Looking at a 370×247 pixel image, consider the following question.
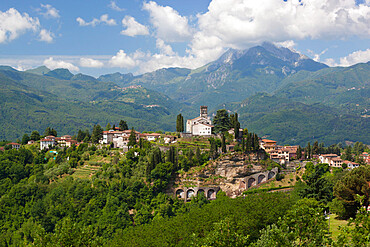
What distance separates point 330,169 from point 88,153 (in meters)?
67.1

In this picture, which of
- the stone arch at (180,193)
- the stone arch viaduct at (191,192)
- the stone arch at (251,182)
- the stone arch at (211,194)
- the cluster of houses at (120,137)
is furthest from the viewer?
the cluster of houses at (120,137)

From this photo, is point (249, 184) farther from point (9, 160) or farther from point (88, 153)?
point (9, 160)

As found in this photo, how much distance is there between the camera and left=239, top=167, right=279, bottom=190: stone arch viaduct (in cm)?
→ 7969

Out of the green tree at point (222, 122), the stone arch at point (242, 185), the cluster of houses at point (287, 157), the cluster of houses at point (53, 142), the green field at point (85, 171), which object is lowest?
the stone arch at point (242, 185)

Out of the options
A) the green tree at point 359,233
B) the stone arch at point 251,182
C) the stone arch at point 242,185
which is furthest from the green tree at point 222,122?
the green tree at point 359,233

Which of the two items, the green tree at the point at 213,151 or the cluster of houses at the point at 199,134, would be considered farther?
the cluster of houses at the point at 199,134

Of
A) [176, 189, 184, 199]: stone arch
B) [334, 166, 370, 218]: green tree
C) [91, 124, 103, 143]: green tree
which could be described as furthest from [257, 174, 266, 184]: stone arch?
[91, 124, 103, 143]: green tree

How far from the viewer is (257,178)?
79938 millimetres

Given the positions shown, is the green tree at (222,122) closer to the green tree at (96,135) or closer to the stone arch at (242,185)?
the stone arch at (242,185)

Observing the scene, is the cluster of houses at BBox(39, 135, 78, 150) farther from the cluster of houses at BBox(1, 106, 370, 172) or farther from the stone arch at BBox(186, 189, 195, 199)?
the stone arch at BBox(186, 189, 195, 199)

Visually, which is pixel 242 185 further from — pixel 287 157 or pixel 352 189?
pixel 352 189

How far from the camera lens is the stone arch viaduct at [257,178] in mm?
79688

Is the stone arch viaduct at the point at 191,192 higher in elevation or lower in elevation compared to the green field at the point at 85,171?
lower

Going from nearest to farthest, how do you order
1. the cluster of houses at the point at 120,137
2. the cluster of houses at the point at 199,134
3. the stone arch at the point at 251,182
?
the stone arch at the point at 251,182 → the cluster of houses at the point at 199,134 → the cluster of houses at the point at 120,137
